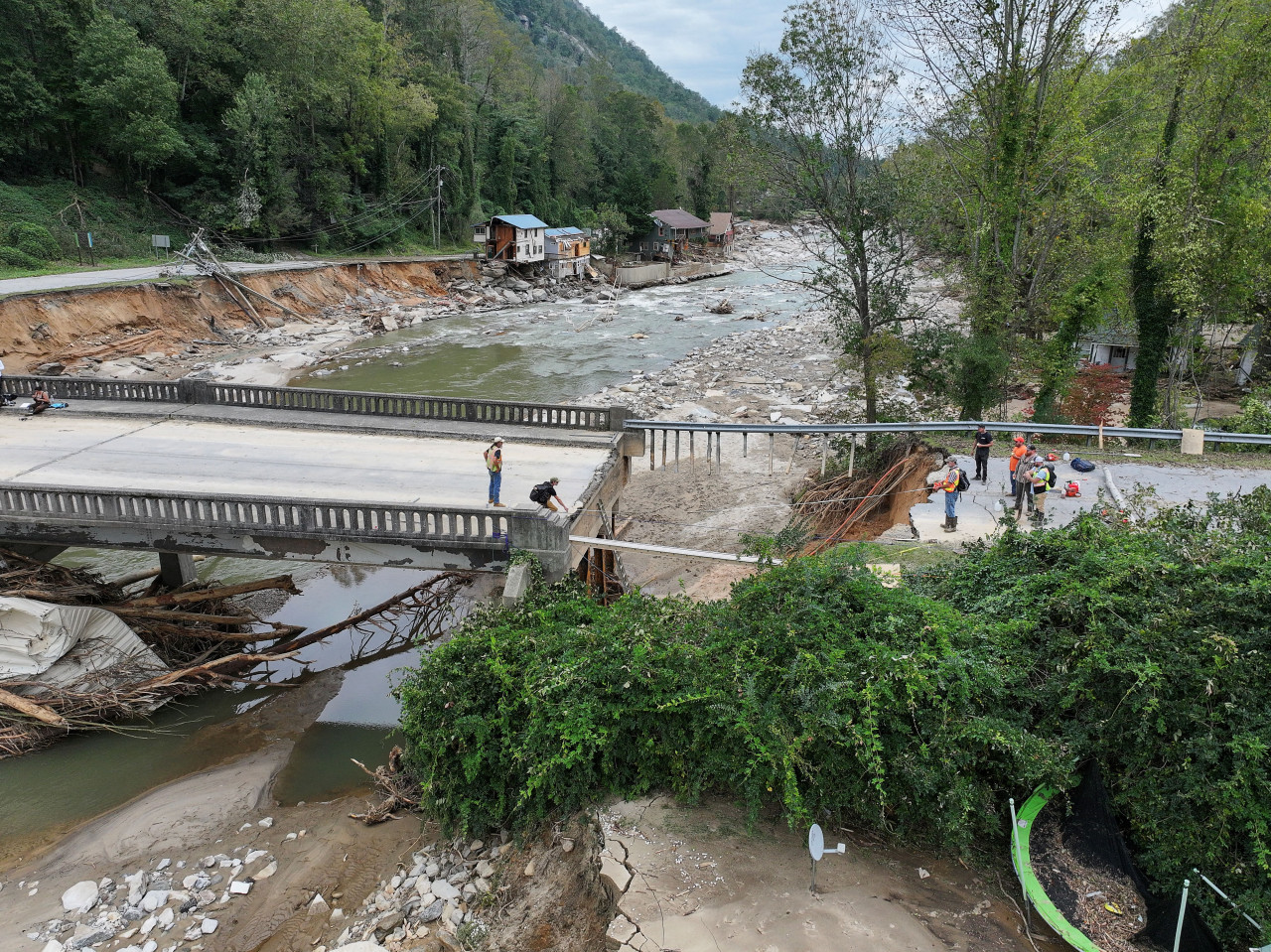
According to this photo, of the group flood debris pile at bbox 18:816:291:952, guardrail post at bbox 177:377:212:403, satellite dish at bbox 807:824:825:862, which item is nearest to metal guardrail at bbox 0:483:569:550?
flood debris pile at bbox 18:816:291:952

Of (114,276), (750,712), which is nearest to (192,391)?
(750,712)

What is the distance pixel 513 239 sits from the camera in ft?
228

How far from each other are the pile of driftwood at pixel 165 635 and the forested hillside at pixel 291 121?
36.2 metres

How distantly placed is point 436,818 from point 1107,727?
766 centimetres

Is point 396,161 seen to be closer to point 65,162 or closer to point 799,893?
point 65,162

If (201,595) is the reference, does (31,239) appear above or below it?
above

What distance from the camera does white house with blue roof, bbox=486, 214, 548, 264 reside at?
227ft

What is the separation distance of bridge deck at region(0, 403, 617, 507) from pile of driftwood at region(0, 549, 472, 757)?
204cm

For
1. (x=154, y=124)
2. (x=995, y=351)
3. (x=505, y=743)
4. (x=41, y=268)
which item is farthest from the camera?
(x=154, y=124)

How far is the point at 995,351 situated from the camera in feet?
70.8

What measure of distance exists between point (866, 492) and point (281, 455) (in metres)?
13.8

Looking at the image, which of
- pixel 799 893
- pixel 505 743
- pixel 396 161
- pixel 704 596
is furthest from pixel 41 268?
pixel 799 893

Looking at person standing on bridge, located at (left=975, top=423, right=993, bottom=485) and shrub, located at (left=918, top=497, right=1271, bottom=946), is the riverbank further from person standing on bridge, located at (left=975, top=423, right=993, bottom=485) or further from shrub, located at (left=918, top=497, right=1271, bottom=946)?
shrub, located at (left=918, top=497, right=1271, bottom=946)

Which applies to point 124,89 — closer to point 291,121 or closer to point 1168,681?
point 291,121
